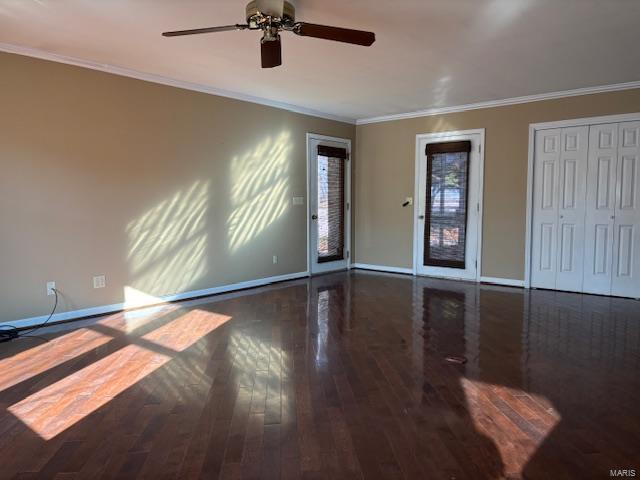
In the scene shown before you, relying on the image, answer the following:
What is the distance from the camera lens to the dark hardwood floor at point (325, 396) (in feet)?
6.47

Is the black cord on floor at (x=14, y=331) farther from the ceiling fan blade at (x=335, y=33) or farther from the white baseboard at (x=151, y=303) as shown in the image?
the ceiling fan blade at (x=335, y=33)

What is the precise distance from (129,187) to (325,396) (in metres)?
3.27

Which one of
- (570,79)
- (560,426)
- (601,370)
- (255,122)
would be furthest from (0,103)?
(570,79)

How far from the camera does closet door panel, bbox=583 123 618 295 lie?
204 inches

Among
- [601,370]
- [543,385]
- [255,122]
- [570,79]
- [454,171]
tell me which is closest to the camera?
[543,385]

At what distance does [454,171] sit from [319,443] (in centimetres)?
514

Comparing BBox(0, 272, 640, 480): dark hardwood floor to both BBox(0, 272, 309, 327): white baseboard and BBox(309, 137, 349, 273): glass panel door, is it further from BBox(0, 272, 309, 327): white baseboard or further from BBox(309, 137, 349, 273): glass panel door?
BBox(309, 137, 349, 273): glass panel door

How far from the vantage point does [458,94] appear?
216 inches

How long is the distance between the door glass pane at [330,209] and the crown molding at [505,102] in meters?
1.02

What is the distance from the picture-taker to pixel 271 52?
3.07 meters

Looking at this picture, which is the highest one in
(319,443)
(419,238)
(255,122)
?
(255,122)

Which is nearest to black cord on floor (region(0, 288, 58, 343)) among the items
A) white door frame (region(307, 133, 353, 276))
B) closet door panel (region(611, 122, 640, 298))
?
white door frame (region(307, 133, 353, 276))

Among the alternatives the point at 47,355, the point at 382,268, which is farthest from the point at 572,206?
the point at 47,355

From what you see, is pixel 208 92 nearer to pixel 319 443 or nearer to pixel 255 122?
pixel 255 122
